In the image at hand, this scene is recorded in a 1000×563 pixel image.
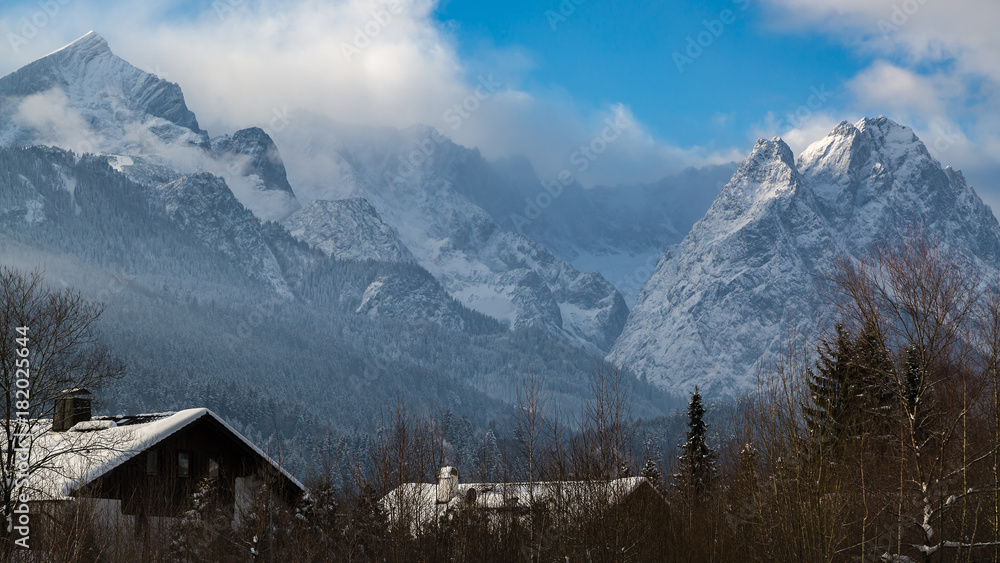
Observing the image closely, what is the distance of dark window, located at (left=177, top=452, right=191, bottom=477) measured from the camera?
116ft

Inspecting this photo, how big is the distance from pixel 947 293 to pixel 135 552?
860 inches

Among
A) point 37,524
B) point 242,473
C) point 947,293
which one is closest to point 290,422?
point 242,473

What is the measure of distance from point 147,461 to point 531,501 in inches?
621

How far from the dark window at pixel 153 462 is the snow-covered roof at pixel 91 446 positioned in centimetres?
79

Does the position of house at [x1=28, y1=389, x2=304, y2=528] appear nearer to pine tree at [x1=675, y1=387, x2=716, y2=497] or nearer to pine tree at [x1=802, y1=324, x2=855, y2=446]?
pine tree at [x1=802, y1=324, x2=855, y2=446]

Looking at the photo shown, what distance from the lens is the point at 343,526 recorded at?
35406 millimetres

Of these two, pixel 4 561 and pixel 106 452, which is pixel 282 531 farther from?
pixel 4 561

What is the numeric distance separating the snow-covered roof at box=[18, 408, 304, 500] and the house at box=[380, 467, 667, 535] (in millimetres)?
5455

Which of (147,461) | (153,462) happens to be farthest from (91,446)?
(153,462)

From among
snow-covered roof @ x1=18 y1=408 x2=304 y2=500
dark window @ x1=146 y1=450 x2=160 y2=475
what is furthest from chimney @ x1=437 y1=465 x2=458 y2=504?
dark window @ x1=146 y1=450 x2=160 y2=475

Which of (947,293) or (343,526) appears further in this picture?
(343,526)

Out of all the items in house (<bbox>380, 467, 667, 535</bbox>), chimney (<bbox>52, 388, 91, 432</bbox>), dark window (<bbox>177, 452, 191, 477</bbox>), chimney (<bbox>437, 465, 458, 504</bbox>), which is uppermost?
chimney (<bbox>52, 388, 91, 432</bbox>)

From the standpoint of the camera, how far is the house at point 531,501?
2347cm

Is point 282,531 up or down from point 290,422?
down
